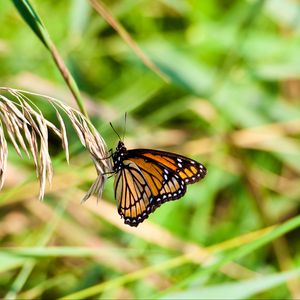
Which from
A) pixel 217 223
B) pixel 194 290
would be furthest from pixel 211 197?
pixel 194 290

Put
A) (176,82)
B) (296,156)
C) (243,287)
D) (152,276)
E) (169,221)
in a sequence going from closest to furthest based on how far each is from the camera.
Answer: (243,287)
(152,276)
(176,82)
(169,221)
(296,156)

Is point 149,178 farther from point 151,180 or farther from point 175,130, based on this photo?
point 175,130

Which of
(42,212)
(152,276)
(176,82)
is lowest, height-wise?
(152,276)

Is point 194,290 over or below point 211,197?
below

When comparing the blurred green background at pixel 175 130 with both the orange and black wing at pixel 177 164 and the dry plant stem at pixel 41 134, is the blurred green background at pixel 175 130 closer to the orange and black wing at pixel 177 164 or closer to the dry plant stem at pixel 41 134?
the orange and black wing at pixel 177 164

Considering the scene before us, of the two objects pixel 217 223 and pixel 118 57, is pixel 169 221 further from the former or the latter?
pixel 118 57

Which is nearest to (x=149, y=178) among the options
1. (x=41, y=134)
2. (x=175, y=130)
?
(x=41, y=134)

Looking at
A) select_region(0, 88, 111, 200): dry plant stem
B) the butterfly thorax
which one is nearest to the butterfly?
the butterfly thorax

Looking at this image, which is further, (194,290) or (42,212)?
(42,212)

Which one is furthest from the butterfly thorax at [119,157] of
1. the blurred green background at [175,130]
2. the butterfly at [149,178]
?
the blurred green background at [175,130]
